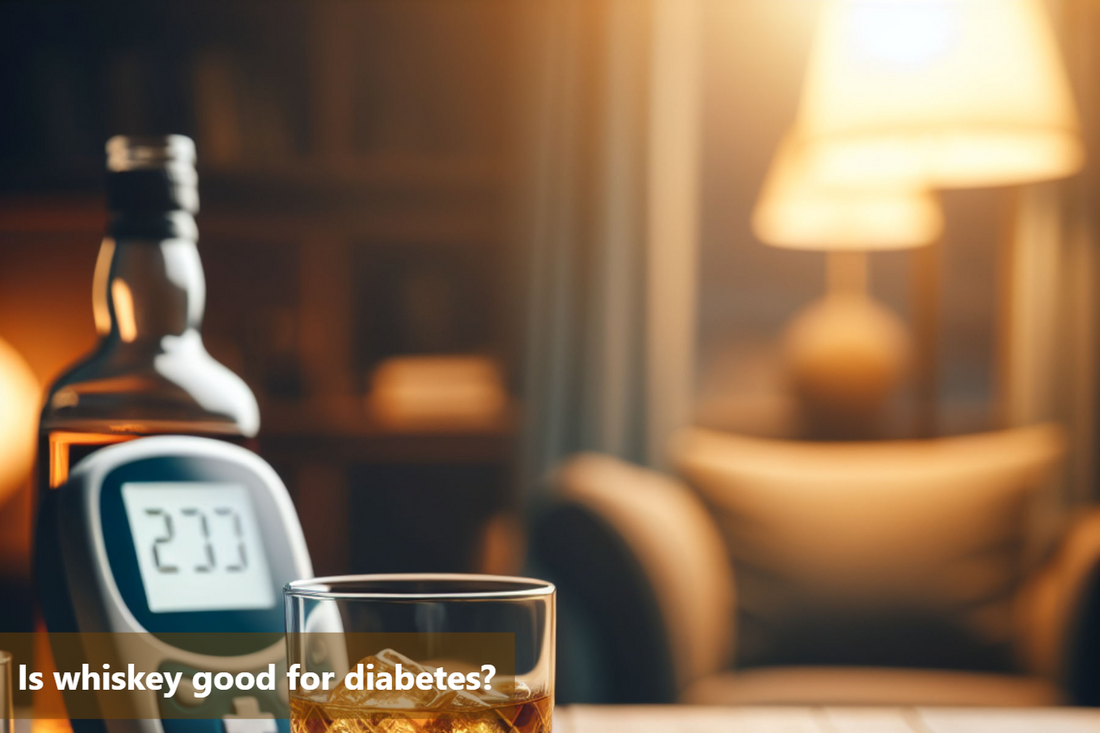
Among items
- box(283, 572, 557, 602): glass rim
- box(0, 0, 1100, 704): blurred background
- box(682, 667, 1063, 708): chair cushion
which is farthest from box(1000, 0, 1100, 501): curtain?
box(283, 572, 557, 602): glass rim

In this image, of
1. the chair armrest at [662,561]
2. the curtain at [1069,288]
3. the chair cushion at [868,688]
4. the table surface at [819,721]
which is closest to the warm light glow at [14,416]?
the chair armrest at [662,561]

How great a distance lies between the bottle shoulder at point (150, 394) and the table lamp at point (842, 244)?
212cm

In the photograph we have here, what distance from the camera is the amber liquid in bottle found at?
56 centimetres

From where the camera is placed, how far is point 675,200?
10.5ft

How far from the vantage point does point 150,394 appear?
57cm

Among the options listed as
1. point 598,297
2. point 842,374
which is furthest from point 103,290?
point 598,297

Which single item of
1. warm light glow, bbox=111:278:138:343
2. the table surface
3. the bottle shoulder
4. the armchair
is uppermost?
warm light glow, bbox=111:278:138:343

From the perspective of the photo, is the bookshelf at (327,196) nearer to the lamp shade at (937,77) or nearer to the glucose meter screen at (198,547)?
the lamp shade at (937,77)

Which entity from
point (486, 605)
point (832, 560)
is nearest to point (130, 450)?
point (486, 605)

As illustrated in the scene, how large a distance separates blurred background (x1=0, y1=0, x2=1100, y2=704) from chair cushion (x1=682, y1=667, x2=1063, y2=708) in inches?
2.0

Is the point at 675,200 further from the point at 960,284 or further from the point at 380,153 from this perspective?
the point at 960,284

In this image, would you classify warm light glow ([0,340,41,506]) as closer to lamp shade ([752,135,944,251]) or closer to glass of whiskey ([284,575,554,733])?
glass of whiskey ([284,575,554,733])

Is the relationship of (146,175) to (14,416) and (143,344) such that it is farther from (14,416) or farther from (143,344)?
(14,416)

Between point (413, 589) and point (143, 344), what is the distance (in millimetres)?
201
